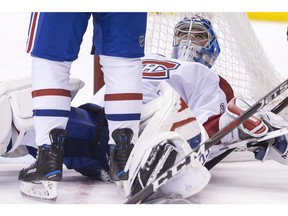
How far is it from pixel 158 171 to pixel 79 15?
1.40 ft

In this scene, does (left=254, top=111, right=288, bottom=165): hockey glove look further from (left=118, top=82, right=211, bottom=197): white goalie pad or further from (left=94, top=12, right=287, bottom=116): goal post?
(left=94, top=12, right=287, bottom=116): goal post

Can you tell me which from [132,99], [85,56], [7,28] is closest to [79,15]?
[132,99]

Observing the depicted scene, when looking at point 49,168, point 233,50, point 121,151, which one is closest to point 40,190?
point 49,168

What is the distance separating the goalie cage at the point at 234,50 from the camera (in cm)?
266

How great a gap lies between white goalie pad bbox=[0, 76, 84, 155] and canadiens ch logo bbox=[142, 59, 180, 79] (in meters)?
0.29

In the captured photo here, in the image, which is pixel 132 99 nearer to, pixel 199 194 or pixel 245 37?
pixel 199 194

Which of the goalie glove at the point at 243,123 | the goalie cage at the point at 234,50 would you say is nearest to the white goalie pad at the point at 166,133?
the goalie glove at the point at 243,123

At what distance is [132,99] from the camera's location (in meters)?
1.50

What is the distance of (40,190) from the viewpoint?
152 centimetres

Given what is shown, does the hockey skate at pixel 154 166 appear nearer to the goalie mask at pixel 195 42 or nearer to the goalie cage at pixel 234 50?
the goalie mask at pixel 195 42

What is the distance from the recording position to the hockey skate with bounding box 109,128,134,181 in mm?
1517

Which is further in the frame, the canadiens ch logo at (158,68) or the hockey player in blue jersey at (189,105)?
the canadiens ch logo at (158,68)

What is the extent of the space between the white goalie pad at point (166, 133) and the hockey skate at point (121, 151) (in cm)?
2

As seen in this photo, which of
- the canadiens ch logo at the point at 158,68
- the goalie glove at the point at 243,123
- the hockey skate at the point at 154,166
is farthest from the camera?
the canadiens ch logo at the point at 158,68
